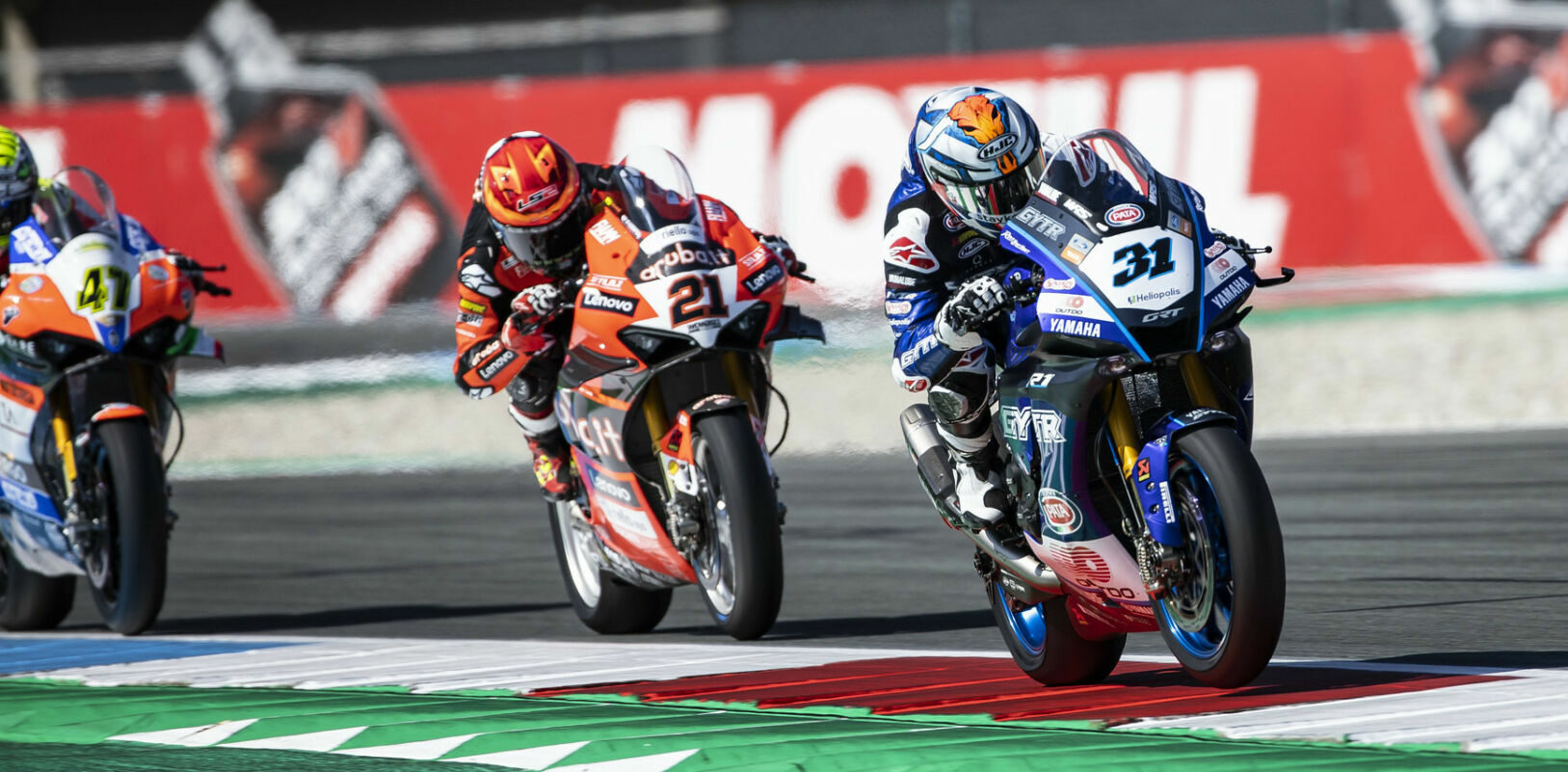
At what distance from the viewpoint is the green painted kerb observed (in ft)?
14.1

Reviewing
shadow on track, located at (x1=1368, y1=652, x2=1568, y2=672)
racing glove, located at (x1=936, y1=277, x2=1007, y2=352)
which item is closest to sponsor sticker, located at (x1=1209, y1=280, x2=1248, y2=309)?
racing glove, located at (x1=936, y1=277, x2=1007, y2=352)

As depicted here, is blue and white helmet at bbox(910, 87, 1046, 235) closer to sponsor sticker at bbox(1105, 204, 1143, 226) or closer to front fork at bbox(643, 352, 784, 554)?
sponsor sticker at bbox(1105, 204, 1143, 226)

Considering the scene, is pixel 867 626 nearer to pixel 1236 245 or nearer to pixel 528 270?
pixel 528 270

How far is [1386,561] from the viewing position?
8.23 m

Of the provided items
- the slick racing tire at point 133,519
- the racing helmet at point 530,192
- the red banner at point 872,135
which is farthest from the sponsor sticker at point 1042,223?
the red banner at point 872,135

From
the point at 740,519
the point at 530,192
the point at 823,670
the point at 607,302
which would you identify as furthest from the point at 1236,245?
the point at 530,192

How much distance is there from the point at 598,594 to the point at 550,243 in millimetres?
1338

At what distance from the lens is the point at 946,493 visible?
5.84 metres

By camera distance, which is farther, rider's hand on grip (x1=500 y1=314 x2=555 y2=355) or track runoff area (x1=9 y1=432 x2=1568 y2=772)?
rider's hand on grip (x1=500 y1=314 x2=555 y2=355)

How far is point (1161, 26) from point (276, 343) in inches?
332

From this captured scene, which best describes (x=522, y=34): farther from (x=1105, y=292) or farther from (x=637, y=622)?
(x=1105, y=292)

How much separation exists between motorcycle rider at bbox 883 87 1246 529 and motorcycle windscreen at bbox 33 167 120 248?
12.7 ft

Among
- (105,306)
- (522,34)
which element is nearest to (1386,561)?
(105,306)

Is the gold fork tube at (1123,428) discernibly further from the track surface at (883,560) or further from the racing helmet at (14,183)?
the racing helmet at (14,183)
